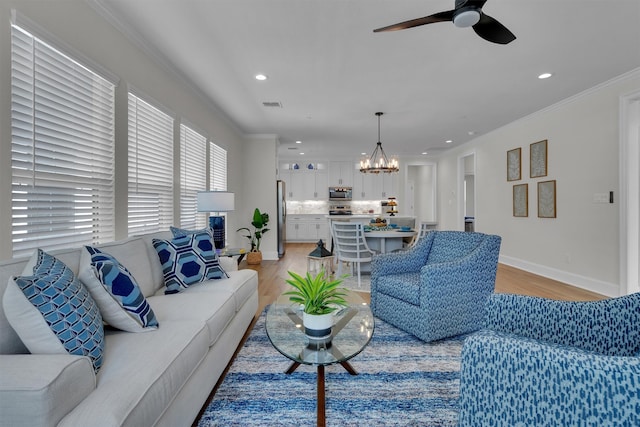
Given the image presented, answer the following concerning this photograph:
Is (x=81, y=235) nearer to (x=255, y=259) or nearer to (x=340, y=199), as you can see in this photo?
(x=255, y=259)

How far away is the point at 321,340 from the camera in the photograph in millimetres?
1569

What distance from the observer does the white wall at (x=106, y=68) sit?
5.32 feet

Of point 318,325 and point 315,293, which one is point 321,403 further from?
point 315,293

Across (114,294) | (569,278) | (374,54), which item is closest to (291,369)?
(114,294)

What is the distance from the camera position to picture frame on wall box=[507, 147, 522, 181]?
532cm

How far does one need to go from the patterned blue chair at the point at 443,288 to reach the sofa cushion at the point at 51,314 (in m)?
2.09

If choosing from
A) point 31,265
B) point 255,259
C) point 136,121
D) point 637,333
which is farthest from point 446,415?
point 255,259

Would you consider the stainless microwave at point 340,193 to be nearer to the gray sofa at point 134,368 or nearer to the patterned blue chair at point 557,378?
the gray sofa at point 134,368

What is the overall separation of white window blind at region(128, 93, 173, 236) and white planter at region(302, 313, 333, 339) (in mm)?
2122

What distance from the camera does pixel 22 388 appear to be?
0.87 metres

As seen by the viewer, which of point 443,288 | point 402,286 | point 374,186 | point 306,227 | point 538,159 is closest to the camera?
point 443,288

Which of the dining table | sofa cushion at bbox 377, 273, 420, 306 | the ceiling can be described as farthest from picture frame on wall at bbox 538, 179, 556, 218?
sofa cushion at bbox 377, 273, 420, 306

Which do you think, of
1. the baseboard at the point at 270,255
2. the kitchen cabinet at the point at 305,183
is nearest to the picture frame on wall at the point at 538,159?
the baseboard at the point at 270,255

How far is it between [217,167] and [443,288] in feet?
13.2
